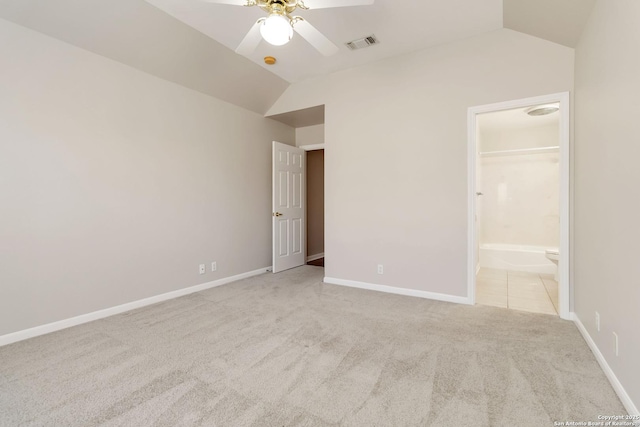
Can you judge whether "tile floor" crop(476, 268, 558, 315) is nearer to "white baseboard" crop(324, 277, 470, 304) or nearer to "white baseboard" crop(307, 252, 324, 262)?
"white baseboard" crop(324, 277, 470, 304)

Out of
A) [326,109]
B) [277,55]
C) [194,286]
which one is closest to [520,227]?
[326,109]

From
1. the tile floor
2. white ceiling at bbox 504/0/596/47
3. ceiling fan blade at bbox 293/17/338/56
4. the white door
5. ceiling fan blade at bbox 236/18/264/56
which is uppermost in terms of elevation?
white ceiling at bbox 504/0/596/47

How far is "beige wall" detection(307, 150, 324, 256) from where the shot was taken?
6.31m

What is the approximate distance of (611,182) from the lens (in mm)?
1858

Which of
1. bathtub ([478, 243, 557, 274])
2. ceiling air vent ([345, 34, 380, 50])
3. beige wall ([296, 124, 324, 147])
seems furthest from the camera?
beige wall ([296, 124, 324, 147])

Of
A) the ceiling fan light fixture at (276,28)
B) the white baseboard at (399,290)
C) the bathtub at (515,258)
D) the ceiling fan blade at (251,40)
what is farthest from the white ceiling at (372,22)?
the bathtub at (515,258)

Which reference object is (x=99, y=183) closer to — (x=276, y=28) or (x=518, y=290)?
(x=276, y=28)

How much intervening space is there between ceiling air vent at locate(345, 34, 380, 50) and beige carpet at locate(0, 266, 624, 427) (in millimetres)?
2899

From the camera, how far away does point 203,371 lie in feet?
6.57

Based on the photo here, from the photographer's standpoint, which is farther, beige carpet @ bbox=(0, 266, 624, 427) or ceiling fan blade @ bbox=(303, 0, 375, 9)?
ceiling fan blade @ bbox=(303, 0, 375, 9)

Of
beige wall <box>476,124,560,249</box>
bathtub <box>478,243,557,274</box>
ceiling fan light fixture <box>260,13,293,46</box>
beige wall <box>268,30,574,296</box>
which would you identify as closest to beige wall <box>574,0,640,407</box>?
beige wall <box>268,30,574,296</box>

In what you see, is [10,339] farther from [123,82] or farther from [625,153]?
[625,153]

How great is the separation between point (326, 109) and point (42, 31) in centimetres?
296

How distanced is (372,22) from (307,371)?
313 centimetres
